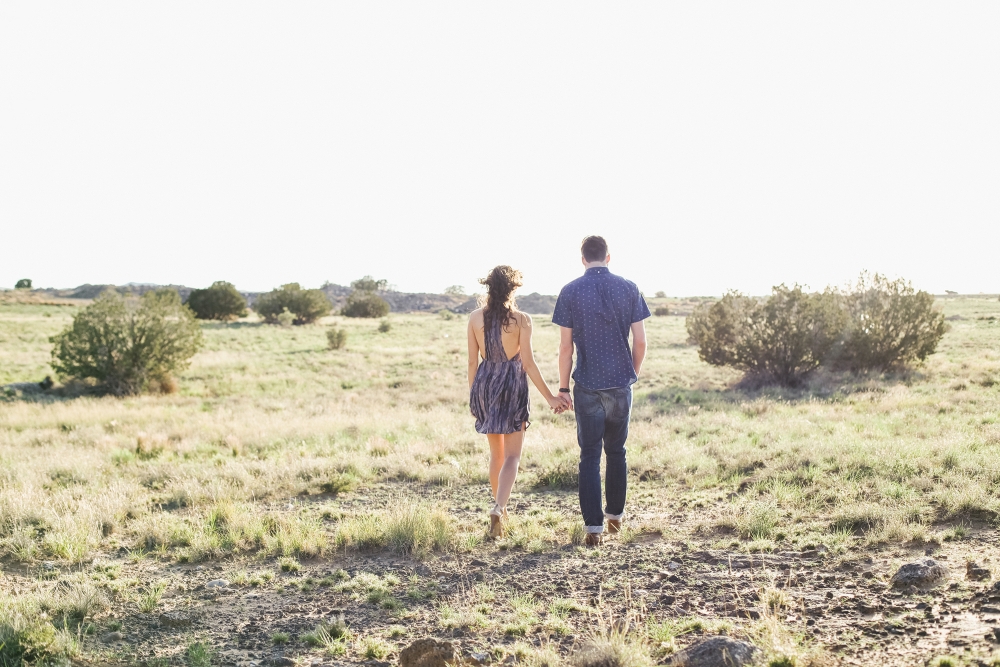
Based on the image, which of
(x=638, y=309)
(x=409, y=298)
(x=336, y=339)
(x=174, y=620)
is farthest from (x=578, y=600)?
(x=409, y=298)

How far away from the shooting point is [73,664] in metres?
3.58

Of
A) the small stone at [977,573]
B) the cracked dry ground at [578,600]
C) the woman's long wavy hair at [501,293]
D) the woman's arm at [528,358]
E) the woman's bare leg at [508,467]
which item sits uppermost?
the woman's long wavy hair at [501,293]

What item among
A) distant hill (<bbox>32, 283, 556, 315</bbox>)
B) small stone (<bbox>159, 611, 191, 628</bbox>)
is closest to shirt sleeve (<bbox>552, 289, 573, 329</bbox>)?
small stone (<bbox>159, 611, 191, 628</bbox>)

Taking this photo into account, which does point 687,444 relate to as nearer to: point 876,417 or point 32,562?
point 876,417

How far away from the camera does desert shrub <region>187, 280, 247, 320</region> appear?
139 feet

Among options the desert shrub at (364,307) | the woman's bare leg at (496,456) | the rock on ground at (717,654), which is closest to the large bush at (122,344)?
the woman's bare leg at (496,456)

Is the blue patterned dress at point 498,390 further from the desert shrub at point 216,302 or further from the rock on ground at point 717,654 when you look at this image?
the desert shrub at point 216,302

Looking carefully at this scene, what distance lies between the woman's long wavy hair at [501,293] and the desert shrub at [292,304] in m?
38.0

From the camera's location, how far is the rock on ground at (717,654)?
3156 millimetres

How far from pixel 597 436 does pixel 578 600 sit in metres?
1.27

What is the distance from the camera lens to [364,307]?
50594mm

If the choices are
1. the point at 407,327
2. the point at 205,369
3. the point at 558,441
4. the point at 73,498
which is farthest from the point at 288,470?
the point at 407,327

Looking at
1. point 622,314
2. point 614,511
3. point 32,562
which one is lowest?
point 32,562

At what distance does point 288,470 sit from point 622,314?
4.85m
